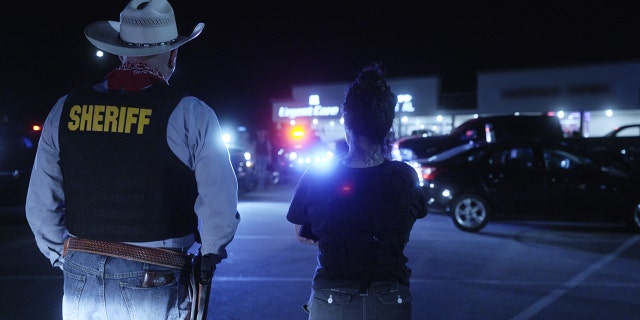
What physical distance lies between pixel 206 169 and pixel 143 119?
31 cm

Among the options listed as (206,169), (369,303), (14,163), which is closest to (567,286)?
(369,303)

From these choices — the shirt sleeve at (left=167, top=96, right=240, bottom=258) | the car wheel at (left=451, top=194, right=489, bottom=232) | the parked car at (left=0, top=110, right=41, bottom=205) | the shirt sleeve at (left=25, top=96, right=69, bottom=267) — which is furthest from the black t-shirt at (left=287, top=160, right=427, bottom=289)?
the parked car at (left=0, top=110, right=41, bottom=205)

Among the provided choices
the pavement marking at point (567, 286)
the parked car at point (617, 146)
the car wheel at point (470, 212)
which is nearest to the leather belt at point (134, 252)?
the pavement marking at point (567, 286)

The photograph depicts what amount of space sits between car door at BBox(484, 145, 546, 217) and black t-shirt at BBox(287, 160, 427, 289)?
868 centimetres

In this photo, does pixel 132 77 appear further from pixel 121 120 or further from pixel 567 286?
pixel 567 286

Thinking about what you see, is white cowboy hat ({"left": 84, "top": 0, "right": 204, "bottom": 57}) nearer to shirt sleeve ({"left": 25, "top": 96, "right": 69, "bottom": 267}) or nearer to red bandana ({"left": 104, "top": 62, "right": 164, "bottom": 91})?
red bandana ({"left": 104, "top": 62, "right": 164, "bottom": 91})

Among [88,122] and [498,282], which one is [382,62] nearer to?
[88,122]

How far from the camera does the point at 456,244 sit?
9.13m

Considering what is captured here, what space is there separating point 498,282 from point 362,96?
16.2 feet

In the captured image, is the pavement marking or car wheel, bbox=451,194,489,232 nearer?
the pavement marking

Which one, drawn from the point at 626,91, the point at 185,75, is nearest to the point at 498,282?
the point at 626,91

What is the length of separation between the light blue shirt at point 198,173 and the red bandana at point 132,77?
67mm

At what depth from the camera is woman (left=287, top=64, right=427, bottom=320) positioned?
90.4 inches

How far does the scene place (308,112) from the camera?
3650cm
